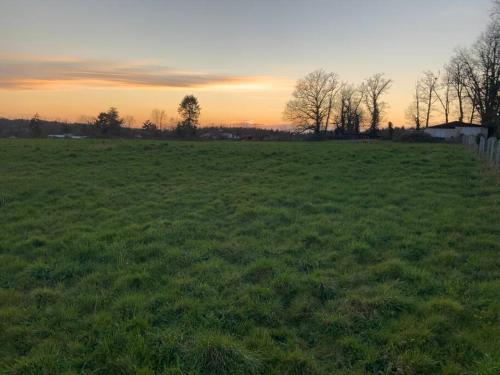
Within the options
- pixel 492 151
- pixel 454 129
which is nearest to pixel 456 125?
pixel 454 129

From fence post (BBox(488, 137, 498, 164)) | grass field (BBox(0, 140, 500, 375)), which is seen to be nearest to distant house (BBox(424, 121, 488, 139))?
fence post (BBox(488, 137, 498, 164))

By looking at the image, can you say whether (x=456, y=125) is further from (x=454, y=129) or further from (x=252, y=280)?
(x=252, y=280)

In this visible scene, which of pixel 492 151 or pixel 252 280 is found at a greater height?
pixel 492 151

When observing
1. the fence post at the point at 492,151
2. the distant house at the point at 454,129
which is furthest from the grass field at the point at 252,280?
the distant house at the point at 454,129

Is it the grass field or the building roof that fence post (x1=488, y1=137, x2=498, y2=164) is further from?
the building roof

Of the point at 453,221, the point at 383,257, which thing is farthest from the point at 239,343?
the point at 453,221

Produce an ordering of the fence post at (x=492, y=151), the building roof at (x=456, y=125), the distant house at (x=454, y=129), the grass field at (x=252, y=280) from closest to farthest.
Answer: the grass field at (x=252, y=280)
the fence post at (x=492, y=151)
the distant house at (x=454, y=129)
the building roof at (x=456, y=125)

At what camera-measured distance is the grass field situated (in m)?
4.33

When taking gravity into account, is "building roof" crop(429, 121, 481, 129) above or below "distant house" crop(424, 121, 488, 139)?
above

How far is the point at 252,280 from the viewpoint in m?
6.33

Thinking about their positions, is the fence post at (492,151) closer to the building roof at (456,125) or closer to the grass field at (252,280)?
the grass field at (252,280)

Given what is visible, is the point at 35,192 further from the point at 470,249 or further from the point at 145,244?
the point at 470,249

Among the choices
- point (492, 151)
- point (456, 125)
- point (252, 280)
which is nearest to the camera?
point (252, 280)

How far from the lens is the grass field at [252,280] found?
4328 mm
